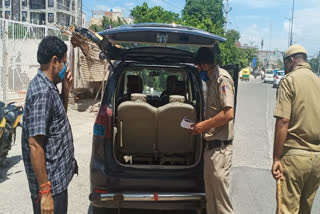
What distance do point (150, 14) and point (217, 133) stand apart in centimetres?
2081

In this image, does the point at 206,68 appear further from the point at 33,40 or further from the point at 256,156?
the point at 33,40

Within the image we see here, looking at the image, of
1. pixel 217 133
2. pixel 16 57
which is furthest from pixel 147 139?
pixel 16 57

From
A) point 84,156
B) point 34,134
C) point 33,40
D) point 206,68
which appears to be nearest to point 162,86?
point 84,156

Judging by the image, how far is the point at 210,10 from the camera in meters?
45.7

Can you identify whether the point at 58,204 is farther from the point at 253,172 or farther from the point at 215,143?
the point at 253,172

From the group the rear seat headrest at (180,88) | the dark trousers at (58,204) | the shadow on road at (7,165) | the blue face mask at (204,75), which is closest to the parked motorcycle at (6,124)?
the shadow on road at (7,165)

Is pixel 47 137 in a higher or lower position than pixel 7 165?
higher

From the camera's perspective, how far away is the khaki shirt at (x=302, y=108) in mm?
2797

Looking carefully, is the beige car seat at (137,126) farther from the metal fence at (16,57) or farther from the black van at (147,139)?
the metal fence at (16,57)

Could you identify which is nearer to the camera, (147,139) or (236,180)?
(147,139)

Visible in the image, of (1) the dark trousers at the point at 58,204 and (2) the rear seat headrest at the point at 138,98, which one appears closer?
(1) the dark trousers at the point at 58,204

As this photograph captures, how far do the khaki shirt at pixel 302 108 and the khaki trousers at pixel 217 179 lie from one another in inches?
25.4

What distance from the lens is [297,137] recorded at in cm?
284

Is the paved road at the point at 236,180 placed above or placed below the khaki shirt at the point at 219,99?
below
